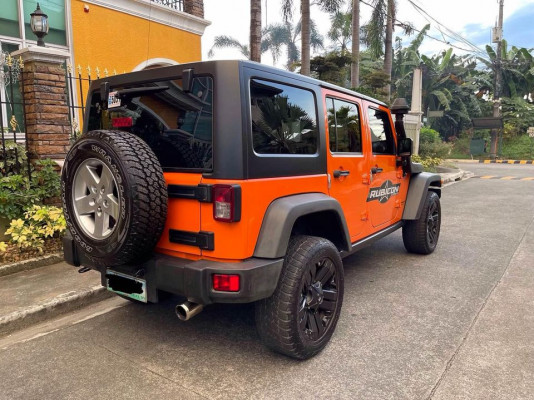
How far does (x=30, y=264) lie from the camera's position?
14.4 ft

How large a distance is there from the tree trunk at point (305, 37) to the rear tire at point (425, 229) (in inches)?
317

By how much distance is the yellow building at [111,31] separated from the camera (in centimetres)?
762

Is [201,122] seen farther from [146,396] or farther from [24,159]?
[24,159]

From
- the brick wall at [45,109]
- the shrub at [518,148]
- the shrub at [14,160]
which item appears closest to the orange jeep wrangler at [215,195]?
the brick wall at [45,109]

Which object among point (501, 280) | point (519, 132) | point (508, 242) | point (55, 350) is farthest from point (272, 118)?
point (519, 132)

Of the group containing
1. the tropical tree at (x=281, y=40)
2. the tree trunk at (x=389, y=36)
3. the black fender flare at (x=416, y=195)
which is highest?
the tropical tree at (x=281, y=40)

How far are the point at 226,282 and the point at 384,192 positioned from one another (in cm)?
239

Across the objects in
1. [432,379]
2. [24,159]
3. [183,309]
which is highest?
[24,159]

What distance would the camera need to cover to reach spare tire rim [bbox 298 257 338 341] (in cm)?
273

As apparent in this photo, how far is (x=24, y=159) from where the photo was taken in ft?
15.9

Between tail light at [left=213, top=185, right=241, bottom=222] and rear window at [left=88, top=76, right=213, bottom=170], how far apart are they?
0.17 m

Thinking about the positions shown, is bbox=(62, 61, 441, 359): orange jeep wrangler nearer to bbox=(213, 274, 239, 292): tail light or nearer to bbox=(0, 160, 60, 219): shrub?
bbox=(213, 274, 239, 292): tail light

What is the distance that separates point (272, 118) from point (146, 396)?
183 centimetres

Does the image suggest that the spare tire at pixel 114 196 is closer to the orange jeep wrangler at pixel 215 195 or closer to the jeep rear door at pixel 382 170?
the orange jeep wrangler at pixel 215 195
